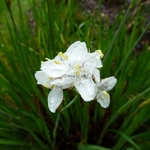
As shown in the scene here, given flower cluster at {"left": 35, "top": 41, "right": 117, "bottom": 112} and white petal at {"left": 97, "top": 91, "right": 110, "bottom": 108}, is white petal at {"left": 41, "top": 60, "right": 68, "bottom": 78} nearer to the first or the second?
flower cluster at {"left": 35, "top": 41, "right": 117, "bottom": 112}

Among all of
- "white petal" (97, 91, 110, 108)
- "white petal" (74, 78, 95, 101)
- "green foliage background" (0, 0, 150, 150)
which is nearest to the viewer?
"white petal" (74, 78, 95, 101)

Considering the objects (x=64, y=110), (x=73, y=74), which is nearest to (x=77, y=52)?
(x=73, y=74)

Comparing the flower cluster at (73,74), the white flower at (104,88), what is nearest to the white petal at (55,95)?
the flower cluster at (73,74)

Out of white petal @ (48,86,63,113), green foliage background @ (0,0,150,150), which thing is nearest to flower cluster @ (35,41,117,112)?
white petal @ (48,86,63,113)

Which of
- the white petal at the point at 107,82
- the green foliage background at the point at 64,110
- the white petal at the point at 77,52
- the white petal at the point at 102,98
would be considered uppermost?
the white petal at the point at 77,52

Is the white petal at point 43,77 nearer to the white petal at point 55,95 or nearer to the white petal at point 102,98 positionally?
the white petal at point 55,95

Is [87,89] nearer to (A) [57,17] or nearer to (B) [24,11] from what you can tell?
(A) [57,17]

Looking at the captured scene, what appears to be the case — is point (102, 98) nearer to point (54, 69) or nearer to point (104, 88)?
point (104, 88)
